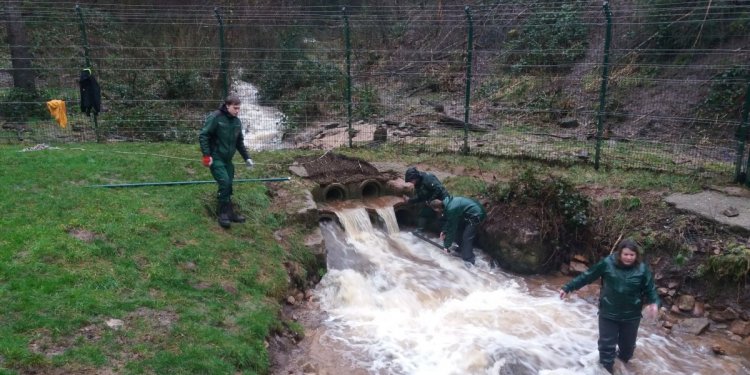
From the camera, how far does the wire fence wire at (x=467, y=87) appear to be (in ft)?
39.1

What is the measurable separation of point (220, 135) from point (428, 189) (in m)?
3.82

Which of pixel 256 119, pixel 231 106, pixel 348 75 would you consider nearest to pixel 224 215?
pixel 231 106

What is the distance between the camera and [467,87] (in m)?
12.7

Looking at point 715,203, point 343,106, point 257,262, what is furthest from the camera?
point 343,106

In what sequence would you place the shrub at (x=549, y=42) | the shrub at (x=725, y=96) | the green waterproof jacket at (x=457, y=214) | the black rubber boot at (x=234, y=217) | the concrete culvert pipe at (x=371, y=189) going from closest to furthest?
the black rubber boot at (x=234, y=217)
the green waterproof jacket at (x=457, y=214)
the concrete culvert pipe at (x=371, y=189)
the shrub at (x=725, y=96)
the shrub at (x=549, y=42)

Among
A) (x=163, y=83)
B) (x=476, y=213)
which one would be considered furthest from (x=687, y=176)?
(x=163, y=83)

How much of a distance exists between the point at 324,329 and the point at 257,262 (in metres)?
1.32

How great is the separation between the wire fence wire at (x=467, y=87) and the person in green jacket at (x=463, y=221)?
329 cm

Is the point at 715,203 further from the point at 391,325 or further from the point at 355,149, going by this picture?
the point at 355,149

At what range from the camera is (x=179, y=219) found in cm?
816

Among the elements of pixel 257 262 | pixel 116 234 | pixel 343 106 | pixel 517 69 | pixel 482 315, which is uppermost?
pixel 517 69

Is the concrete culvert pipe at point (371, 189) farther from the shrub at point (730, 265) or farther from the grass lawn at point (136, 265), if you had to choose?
the shrub at point (730, 265)

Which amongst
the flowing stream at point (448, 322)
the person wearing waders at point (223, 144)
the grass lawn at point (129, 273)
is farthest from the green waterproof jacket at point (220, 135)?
the flowing stream at point (448, 322)

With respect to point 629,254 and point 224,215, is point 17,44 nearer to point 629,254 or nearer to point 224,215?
point 224,215
